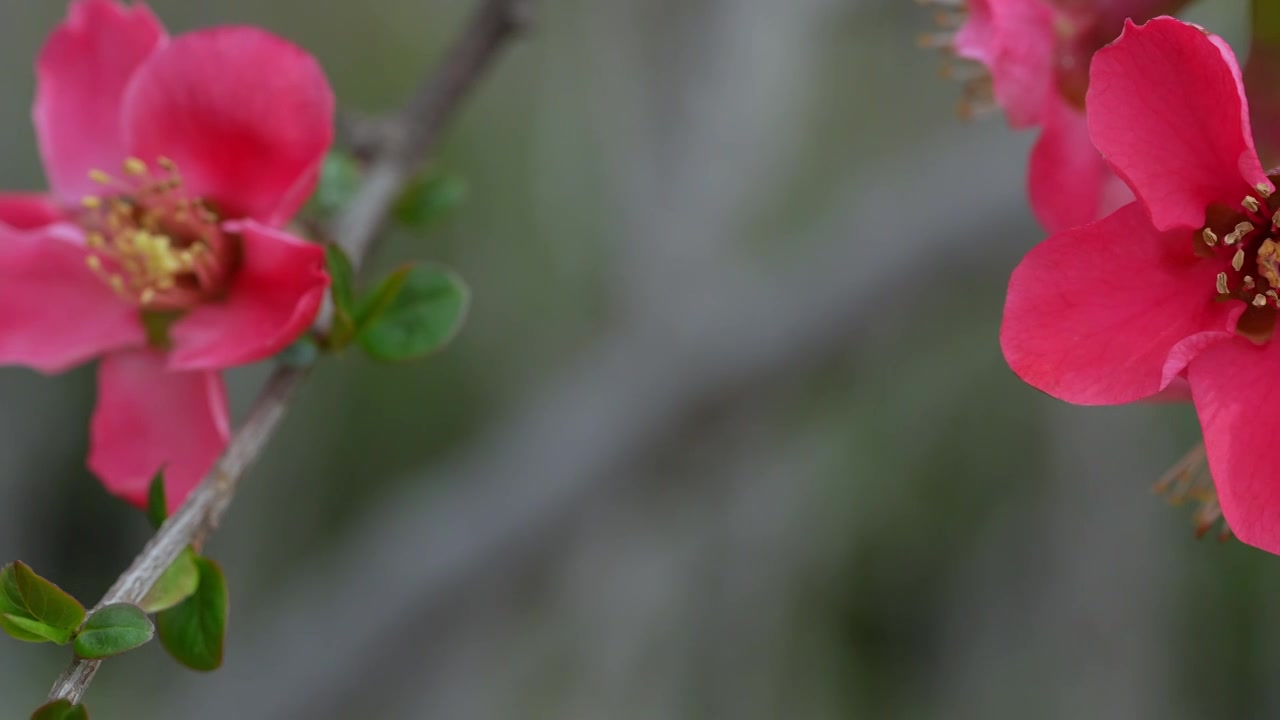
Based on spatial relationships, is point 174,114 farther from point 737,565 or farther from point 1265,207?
point 737,565

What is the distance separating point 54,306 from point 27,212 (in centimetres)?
5

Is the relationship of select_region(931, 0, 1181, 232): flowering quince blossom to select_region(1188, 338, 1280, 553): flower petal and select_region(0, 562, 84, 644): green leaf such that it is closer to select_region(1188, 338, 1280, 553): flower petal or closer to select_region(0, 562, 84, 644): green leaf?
select_region(1188, 338, 1280, 553): flower petal

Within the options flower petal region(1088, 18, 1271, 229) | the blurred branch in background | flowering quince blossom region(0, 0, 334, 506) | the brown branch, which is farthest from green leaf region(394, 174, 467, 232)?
the blurred branch in background

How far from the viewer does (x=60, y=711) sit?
0.26 m

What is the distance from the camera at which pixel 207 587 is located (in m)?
0.33

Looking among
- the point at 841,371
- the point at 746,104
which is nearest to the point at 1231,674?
the point at 841,371

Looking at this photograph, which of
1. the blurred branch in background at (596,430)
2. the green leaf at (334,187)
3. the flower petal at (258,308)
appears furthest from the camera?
the blurred branch in background at (596,430)

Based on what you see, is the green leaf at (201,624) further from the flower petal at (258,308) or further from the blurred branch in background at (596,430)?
the blurred branch in background at (596,430)

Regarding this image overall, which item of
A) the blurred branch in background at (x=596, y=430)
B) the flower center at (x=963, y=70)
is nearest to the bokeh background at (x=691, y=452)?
the blurred branch in background at (x=596, y=430)

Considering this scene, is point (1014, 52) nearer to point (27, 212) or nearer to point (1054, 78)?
point (1054, 78)

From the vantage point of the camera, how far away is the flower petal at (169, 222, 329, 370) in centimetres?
36

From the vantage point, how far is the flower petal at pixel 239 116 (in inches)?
15.3

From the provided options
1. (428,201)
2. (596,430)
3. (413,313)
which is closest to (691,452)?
(596,430)

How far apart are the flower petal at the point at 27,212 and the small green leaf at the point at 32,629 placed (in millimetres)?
220
